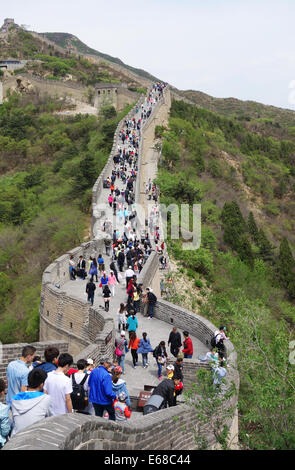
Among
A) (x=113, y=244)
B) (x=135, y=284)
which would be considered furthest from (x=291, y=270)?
(x=135, y=284)

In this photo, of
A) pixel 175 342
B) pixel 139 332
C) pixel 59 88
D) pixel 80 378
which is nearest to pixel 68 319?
pixel 139 332

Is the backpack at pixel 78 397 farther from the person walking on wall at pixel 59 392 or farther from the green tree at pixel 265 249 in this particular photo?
the green tree at pixel 265 249

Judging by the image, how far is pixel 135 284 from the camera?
1559 centimetres

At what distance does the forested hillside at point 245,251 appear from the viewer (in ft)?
26.5

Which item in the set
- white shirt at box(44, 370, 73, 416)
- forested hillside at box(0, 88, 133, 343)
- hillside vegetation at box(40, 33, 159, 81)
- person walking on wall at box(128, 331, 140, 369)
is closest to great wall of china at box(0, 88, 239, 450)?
person walking on wall at box(128, 331, 140, 369)

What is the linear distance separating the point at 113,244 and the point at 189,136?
97.6ft

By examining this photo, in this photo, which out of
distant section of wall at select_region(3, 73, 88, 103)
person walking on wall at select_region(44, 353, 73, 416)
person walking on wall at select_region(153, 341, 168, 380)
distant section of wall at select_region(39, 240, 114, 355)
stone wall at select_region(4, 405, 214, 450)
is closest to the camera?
stone wall at select_region(4, 405, 214, 450)

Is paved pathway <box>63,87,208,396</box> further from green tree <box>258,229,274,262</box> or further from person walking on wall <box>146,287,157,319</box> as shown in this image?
green tree <box>258,229,274,262</box>

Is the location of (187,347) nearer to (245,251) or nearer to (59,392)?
(59,392)

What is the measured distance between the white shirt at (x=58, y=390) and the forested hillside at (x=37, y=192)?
11.2 meters

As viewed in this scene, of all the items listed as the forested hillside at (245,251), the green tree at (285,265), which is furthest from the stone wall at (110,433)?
the green tree at (285,265)

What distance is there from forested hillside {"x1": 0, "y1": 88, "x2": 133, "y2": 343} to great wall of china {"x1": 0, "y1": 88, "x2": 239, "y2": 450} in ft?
9.51

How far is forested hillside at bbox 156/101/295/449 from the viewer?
8078 mm

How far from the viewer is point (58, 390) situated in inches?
247
